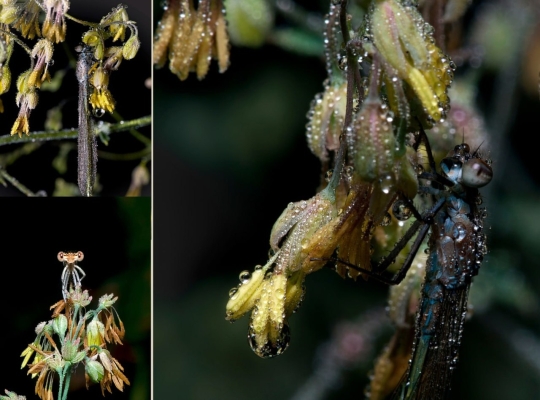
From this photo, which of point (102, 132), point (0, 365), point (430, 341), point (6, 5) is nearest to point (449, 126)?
point (430, 341)

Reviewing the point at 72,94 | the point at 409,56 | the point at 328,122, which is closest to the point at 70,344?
the point at 72,94

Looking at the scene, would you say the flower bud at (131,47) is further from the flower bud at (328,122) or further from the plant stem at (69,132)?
the flower bud at (328,122)

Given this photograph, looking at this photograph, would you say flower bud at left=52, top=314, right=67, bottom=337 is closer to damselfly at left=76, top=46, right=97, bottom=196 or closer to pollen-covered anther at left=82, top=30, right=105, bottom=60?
damselfly at left=76, top=46, right=97, bottom=196

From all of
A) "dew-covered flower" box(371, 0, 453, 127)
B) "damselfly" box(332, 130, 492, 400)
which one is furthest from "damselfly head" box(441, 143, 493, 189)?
"dew-covered flower" box(371, 0, 453, 127)

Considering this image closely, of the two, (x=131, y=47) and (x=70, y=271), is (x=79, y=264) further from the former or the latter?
(x=131, y=47)

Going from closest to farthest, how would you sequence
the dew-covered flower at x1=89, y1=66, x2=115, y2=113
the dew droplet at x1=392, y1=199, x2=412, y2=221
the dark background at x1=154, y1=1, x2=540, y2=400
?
the dew droplet at x1=392, y1=199, x2=412, y2=221
the dew-covered flower at x1=89, y1=66, x2=115, y2=113
the dark background at x1=154, y1=1, x2=540, y2=400

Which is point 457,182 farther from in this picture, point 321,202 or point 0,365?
point 0,365

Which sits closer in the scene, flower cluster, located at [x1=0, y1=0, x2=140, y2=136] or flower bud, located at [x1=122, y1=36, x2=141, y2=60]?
flower cluster, located at [x1=0, y1=0, x2=140, y2=136]
